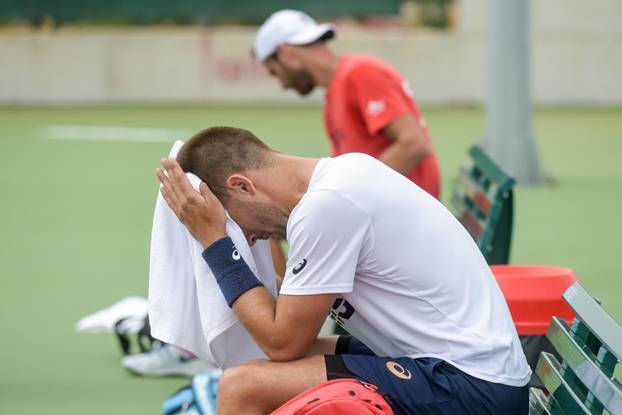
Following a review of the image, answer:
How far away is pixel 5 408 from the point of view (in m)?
5.50

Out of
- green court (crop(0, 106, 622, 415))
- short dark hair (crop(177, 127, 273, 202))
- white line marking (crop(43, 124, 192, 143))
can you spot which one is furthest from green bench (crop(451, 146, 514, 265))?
white line marking (crop(43, 124, 192, 143))

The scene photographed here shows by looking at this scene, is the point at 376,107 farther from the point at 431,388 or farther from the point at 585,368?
the point at 585,368

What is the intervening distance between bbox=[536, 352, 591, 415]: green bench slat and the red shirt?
8.76ft

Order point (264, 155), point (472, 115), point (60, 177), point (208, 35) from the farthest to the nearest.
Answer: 1. point (208, 35)
2. point (472, 115)
3. point (60, 177)
4. point (264, 155)

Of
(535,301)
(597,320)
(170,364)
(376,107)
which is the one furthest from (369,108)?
(597,320)

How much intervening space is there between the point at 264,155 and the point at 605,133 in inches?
515

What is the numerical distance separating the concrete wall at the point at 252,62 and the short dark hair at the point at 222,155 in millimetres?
16177

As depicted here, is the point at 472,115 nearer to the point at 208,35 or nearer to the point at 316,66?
the point at 208,35

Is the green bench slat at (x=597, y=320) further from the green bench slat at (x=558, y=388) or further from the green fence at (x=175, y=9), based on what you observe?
the green fence at (x=175, y=9)

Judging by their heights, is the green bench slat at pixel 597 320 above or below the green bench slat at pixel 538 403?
above

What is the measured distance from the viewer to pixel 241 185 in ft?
12.7

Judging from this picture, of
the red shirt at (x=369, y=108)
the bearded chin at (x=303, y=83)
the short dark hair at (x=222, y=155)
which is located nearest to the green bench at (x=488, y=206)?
the red shirt at (x=369, y=108)

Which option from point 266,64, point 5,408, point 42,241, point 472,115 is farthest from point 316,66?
point 472,115

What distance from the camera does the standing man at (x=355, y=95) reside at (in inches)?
249
